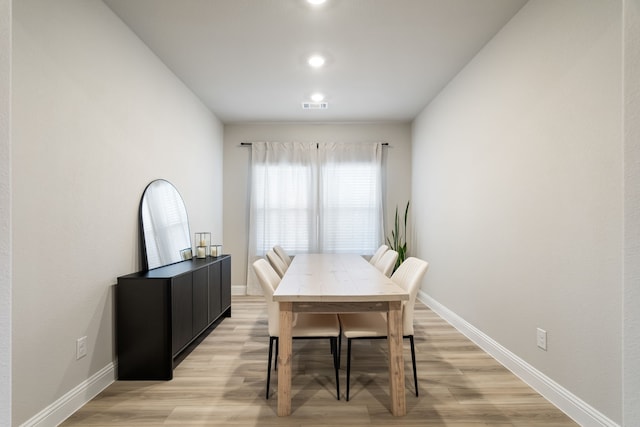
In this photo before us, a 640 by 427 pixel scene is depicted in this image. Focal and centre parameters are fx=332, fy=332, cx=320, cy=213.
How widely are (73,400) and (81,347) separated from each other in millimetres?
300

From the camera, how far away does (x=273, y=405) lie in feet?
6.79

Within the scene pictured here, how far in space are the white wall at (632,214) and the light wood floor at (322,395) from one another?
48.2 inches

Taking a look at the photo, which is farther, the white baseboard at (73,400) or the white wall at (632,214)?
the white baseboard at (73,400)

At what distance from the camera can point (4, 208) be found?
79cm

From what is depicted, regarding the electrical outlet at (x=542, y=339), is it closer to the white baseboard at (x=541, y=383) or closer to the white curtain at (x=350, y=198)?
the white baseboard at (x=541, y=383)

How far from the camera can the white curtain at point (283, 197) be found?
205 inches

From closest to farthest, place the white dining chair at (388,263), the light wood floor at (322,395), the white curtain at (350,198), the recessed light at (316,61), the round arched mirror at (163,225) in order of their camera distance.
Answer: the light wood floor at (322,395) → the round arched mirror at (163,225) → the white dining chair at (388,263) → the recessed light at (316,61) → the white curtain at (350,198)

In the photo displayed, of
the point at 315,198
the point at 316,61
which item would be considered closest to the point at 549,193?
the point at 316,61

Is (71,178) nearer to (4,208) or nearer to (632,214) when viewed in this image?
(4,208)

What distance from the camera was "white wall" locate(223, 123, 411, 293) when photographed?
5266 mm

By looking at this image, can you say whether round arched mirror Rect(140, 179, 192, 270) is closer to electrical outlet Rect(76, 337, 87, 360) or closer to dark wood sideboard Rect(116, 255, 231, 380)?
dark wood sideboard Rect(116, 255, 231, 380)

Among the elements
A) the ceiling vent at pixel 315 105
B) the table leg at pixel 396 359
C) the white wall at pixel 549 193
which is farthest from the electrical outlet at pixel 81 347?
the ceiling vent at pixel 315 105

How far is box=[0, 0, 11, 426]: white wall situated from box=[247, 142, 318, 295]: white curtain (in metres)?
4.40

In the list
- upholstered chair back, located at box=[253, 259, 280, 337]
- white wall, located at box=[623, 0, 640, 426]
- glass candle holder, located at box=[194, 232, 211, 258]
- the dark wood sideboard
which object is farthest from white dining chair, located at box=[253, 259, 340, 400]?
glass candle holder, located at box=[194, 232, 211, 258]
